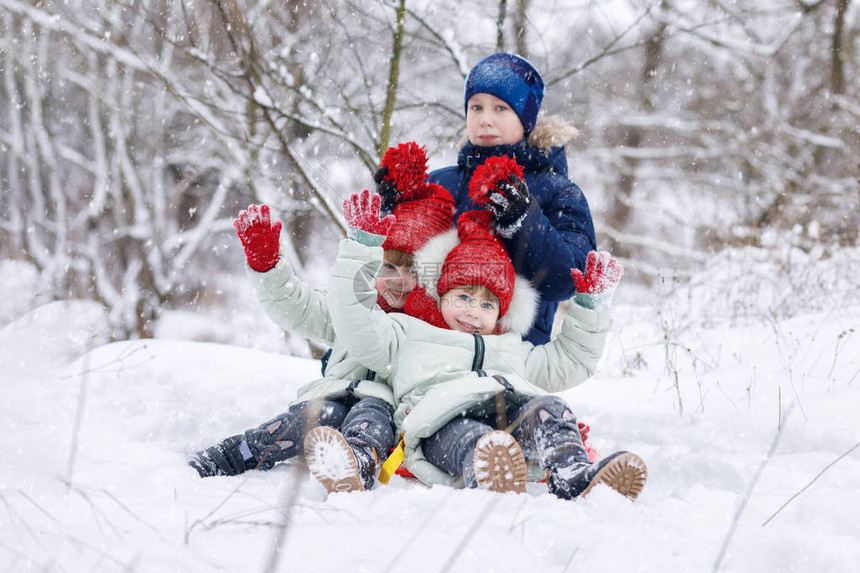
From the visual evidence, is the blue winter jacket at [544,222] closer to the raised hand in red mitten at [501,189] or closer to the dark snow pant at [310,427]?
the raised hand in red mitten at [501,189]

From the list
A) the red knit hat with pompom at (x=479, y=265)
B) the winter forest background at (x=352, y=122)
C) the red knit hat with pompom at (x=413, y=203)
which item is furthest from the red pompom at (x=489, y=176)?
the winter forest background at (x=352, y=122)

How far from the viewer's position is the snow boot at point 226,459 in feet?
7.18

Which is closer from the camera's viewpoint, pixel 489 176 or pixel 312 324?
pixel 489 176

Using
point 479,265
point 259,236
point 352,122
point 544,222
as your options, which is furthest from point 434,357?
point 352,122

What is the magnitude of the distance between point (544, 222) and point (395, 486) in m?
1.23

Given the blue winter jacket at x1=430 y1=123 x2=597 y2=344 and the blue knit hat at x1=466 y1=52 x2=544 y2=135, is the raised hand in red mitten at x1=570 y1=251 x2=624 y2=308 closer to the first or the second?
the blue winter jacket at x1=430 y1=123 x2=597 y2=344

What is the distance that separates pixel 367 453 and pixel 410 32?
3.56 m

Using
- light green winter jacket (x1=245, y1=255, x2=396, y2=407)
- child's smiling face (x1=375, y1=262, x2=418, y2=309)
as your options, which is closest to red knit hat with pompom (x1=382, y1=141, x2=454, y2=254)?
child's smiling face (x1=375, y1=262, x2=418, y2=309)

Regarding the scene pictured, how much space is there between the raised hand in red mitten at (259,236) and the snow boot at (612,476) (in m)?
1.44

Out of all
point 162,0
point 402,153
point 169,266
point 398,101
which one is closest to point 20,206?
point 169,266

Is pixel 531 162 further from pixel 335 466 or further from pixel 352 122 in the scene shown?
pixel 352 122

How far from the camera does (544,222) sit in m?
2.56

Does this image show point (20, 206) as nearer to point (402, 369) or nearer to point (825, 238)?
point (402, 369)

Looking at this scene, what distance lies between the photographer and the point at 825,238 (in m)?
6.54
